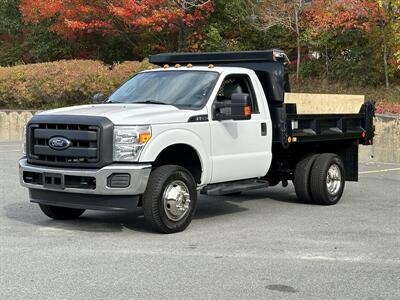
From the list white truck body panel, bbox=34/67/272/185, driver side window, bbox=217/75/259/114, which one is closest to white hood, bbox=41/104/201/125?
white truck body panel, bbox=34/67/272/185

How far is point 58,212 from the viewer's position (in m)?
9.04

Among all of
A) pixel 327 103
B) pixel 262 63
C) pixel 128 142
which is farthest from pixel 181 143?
pixel 327 103

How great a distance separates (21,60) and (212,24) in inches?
371

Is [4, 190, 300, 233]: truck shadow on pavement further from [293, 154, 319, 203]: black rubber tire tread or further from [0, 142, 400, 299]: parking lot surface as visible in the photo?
[293, 154, 319, 203]: black rubber tire tread

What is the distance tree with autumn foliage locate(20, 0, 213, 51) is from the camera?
23.0 meters

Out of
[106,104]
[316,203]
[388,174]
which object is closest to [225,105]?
[106,104]

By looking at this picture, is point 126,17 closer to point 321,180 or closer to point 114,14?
point 114,14

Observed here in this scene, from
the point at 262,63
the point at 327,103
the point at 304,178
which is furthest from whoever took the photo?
the point at 327,103

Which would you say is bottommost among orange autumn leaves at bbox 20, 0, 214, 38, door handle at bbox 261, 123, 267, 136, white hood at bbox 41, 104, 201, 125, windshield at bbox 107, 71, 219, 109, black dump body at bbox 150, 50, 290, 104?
door handle at bbox 261, 123, 267, 136

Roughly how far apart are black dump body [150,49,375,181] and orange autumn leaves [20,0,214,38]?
503 inches

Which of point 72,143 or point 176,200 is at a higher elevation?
point 72,143

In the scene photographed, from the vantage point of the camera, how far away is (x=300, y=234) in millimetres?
8172

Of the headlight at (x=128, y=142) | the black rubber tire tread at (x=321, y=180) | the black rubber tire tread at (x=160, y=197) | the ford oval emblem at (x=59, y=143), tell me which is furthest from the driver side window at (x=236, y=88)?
the ford oval emblem at (x=59, y=143)

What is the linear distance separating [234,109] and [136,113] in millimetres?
1292
